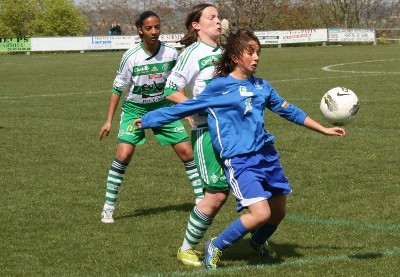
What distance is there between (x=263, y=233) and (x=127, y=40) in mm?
46253

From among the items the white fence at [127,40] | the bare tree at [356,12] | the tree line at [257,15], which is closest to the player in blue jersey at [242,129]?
the white fence at [127,40]

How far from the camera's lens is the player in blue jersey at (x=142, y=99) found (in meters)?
7.91

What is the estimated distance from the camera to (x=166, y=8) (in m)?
71.6

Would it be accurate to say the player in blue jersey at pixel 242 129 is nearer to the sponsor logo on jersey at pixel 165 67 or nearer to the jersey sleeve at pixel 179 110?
the jersey sleeve at pixel 179 110

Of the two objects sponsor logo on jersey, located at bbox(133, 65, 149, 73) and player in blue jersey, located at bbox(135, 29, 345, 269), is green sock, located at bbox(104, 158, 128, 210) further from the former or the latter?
player in blue jersey, located at bbox(135, 29, 345, 269)

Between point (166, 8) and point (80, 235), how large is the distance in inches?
2574

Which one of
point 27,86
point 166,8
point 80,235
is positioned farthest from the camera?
point 166,8

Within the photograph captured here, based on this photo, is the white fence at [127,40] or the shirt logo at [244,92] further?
the white fence at [127,40]

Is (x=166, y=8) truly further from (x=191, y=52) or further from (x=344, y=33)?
(x=191, y=52)

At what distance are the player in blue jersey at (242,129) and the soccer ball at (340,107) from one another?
388mm

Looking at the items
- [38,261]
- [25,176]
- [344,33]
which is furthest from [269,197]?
[344,33]

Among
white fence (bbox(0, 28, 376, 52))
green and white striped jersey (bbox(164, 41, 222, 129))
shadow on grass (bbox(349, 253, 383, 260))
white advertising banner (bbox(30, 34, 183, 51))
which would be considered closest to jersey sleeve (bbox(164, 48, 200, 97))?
green and white striped jersey (bbox(164, 41, 222, 129))

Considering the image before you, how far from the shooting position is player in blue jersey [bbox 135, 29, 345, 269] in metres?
5.75

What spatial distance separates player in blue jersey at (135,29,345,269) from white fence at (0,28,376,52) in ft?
147
